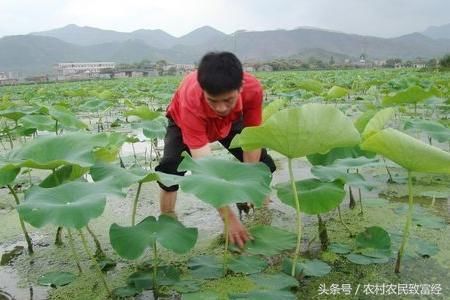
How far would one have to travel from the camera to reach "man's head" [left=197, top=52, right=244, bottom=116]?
1.70 m

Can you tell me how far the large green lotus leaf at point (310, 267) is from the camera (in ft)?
5.44

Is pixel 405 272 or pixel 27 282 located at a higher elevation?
pixel 405 272

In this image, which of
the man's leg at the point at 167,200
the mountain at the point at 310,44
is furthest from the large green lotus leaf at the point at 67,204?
the mountain at the point at 310,44

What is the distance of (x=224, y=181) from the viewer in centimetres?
151

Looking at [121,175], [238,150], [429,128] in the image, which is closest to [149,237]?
[121,175]

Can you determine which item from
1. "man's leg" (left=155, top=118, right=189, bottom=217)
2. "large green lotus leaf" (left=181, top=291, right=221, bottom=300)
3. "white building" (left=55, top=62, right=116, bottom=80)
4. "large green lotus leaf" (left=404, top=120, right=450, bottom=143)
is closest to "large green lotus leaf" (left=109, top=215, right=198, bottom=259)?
"large green lotus leaf" (left=181, top=291, right=221, bottom=300)

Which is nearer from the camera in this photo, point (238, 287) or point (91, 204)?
point (91, 204)

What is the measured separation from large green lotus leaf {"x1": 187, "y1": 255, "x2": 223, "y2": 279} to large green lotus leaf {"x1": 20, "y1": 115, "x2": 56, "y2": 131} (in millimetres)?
1781

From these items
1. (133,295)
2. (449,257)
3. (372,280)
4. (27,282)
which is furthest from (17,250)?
(449,257)

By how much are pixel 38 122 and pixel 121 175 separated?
1.82m

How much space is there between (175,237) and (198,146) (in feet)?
1.62

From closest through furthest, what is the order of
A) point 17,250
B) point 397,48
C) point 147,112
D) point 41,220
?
point 41,220, point 17,250, point 147,112, point 397,48

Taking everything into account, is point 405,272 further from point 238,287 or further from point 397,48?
point 397,48

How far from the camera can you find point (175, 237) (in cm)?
157
